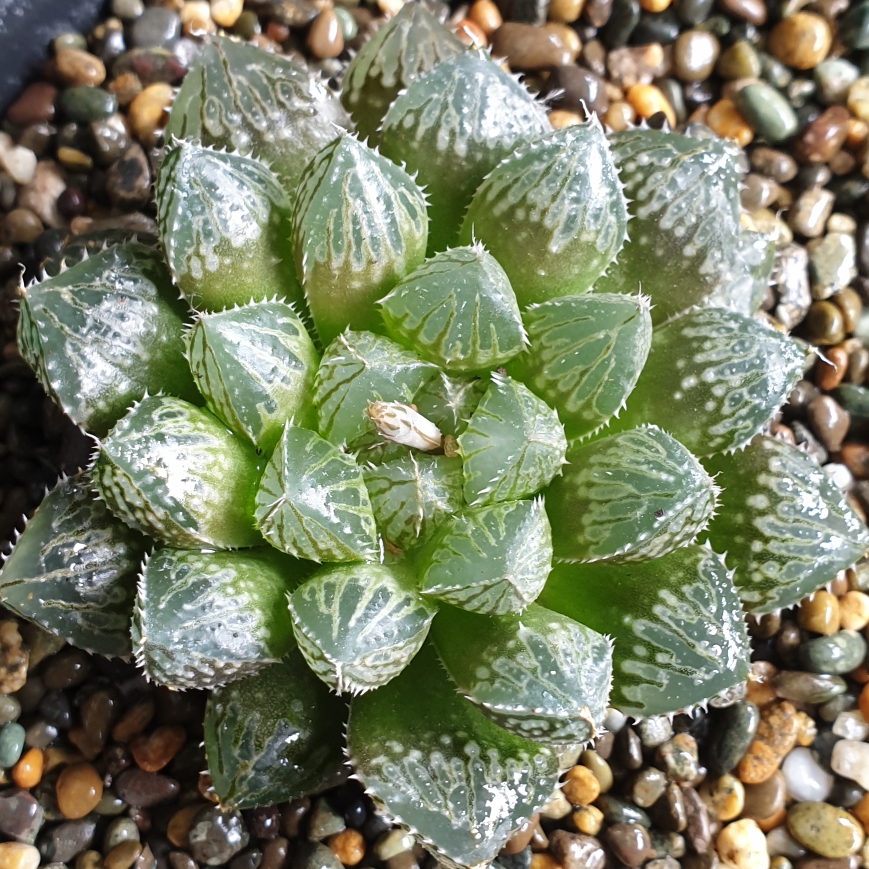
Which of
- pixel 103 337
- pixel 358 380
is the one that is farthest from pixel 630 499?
pixel 103 337

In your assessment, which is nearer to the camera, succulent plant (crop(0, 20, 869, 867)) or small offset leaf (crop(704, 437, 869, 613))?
succulent plant (crop(0, 20, 869, 867))

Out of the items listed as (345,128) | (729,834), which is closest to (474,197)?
(345,128)

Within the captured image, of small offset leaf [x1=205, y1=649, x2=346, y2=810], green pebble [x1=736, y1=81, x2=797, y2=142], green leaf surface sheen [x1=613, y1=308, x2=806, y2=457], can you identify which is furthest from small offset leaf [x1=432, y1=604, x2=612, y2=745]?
green pebble [x1=736, y1=81, x2=797, y2=142]

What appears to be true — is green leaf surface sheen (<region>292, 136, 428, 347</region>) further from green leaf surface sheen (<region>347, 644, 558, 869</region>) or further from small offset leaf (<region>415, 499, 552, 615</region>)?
green leaf surface sheen (<region>347, 644, 558, 869</region>)

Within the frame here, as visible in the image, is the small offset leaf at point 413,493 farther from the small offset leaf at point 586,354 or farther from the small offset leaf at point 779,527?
the small offset leaf at point 779,527

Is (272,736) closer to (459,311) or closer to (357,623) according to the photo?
(357,623)

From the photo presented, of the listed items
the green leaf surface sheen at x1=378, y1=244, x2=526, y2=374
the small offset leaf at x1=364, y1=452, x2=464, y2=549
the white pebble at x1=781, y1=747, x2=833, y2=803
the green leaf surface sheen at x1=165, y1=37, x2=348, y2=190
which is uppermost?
the green leaf surface sheen at x1=165, y1=37, x2=348, y2=190

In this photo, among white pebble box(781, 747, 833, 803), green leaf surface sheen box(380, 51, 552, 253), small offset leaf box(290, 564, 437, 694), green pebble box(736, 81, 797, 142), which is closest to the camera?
small offset leaf box(290, 564, 437, 694)
